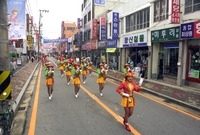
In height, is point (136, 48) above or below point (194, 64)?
above

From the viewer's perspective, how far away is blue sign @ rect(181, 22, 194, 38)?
17188 mm

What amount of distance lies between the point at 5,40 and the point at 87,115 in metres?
4.85

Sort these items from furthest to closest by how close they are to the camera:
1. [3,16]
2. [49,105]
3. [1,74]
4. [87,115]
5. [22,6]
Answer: [22,6] < [49,105] < [87,115] < [1,74] < [3,16]

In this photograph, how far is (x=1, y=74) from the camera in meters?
6.82

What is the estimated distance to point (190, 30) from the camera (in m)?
17.3

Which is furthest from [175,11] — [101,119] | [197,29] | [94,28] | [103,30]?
[94,28]

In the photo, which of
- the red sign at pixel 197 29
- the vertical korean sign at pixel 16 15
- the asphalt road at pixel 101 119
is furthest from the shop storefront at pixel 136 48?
the asphalt road at pixel 101 119

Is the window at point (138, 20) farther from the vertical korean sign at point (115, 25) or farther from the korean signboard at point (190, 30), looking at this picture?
the korean signboard at point (190, 30)

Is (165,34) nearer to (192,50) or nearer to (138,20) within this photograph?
(192,50)

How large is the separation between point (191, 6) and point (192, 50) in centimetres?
276

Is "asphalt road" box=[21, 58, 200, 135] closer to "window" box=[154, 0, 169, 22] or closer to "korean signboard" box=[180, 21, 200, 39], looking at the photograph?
"korean signboard" box=[180, 21, 200, 39]

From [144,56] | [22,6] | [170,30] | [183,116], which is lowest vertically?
[183,116]

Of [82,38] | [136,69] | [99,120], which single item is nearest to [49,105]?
[99,120]

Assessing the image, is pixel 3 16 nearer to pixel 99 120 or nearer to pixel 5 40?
pixel 5 40
